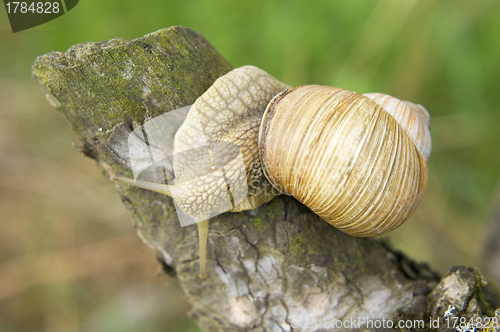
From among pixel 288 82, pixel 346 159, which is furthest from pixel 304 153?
pixel 288 82

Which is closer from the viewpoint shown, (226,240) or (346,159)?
(346,159)

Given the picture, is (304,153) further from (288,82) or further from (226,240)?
(288,82)

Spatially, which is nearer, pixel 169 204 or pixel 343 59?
→ pixel 169 204

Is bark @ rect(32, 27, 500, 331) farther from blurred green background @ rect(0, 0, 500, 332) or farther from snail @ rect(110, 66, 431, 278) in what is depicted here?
blurred green background @ rect(0, 0, 500, 332)

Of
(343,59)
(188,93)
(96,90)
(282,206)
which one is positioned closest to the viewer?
(96,90)

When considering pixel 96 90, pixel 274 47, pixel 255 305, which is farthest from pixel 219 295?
pixel 274 47

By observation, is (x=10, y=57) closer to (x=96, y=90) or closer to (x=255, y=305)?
(x=96, y=90)
